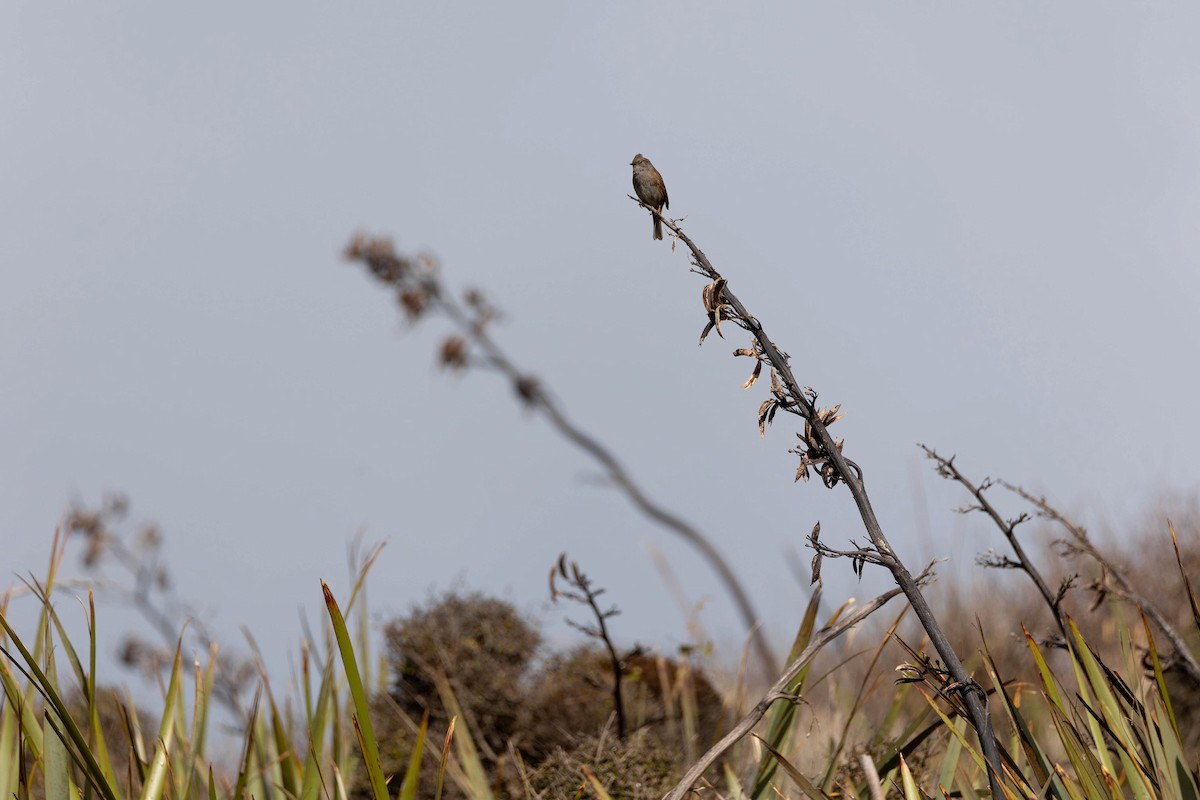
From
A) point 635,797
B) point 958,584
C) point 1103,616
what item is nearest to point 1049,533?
→ point 958,584

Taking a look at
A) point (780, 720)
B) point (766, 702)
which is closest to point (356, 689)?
point (766, 702)

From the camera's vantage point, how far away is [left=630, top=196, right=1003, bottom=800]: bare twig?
5.34 feet

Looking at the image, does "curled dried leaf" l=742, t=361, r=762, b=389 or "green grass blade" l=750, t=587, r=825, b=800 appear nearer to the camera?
"curled dried leaf" l=742, t=361, r=762, b=389

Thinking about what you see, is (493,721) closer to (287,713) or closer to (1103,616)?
(287,713)

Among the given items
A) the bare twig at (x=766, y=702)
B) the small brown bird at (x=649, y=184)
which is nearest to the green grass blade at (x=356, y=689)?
the bare twig at (x=766, y=702)

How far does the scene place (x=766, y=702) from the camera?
1727mm

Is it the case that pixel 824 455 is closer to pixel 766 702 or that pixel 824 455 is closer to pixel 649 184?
pixel 766 702

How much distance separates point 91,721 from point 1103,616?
7495 millimetres

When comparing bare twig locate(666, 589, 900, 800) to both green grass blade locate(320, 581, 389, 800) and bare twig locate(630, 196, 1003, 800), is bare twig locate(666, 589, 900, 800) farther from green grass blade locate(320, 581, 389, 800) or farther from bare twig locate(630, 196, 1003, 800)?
green grass blade locate(320, 581, 389, 800)

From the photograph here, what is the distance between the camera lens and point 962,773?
211cm

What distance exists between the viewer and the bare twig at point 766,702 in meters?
1.66

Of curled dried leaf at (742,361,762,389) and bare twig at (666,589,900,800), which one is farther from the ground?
curled dried leaf at (742,361,762,389)

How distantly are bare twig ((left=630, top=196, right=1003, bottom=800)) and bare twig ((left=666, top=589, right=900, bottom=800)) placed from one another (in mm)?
133

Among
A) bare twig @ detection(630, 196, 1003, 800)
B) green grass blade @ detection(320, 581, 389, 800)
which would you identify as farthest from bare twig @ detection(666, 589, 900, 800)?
green grass blade @ detection(320, 581, 389, 800)
